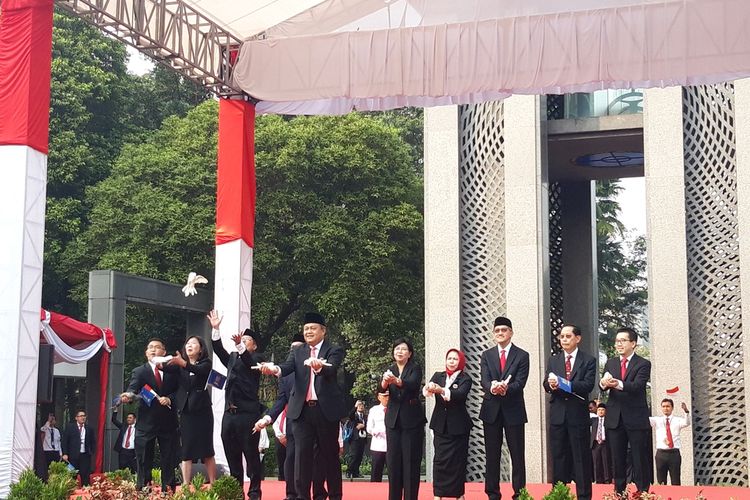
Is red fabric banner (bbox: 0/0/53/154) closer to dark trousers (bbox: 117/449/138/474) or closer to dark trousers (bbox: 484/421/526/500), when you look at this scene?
dark trousers (bbox: 484/421/526/500)

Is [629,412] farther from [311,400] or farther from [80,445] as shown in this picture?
[80,445]

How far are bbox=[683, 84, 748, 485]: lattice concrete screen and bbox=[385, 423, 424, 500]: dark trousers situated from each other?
7.17m

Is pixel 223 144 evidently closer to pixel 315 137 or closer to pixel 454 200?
pixel 454 200

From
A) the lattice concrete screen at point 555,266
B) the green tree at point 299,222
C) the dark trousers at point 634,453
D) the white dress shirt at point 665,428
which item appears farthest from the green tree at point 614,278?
the dark trousers at point 634,453

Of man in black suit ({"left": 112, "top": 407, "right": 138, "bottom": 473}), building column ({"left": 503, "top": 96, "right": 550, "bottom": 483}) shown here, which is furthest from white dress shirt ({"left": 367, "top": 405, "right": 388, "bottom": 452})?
man in black suit ({"left": 112, "top": 407, "right": 138, "bottom": 473})

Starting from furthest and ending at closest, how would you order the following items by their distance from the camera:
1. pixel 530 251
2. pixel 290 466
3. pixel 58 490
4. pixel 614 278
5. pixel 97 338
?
pixel 614 278 → pixel 97 338 → pixel 530 251 → pixel 290 466 → pixel 58 490

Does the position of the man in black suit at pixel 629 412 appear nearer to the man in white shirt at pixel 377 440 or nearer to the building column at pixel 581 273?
the man in white shirt at pixel 377 440

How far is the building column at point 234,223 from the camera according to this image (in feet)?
43.9

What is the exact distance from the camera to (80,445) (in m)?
17.3

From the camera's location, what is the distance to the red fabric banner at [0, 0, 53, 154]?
34.4 feet

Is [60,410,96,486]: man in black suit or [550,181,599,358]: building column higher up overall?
[550,181,599,358]: building column

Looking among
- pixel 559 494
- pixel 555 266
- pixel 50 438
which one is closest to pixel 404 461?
pixel 559 494

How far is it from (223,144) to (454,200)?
4890mm

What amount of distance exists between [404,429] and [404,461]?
0.29 m
